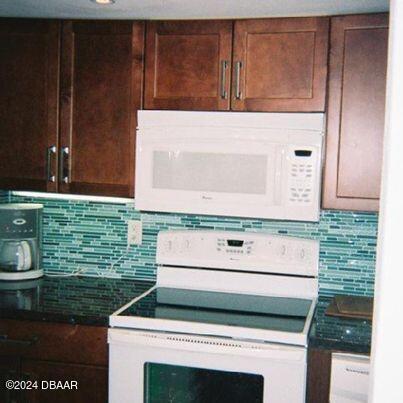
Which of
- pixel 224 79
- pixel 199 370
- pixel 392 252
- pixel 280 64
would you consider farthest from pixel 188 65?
pixel 392 252

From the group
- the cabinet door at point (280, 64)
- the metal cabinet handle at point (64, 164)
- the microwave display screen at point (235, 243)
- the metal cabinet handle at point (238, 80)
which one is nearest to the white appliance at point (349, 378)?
the microwave display screen at point (235, 243)

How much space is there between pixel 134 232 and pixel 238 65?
941 mm

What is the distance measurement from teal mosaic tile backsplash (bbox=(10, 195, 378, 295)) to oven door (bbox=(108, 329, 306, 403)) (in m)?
0.67

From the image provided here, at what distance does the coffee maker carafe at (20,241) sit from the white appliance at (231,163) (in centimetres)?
58

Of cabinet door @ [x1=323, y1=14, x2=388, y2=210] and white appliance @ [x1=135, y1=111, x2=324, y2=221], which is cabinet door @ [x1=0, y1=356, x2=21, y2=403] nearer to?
white appliance @ [x1=135, y1=111, x2=324, y2=221]

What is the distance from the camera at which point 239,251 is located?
2.32 meters

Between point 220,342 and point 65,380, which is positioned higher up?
point 220,342

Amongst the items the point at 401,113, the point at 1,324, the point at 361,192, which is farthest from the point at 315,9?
the point at 1,324

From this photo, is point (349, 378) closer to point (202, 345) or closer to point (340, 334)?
point (340, 334)

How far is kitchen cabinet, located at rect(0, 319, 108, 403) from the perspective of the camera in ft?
6.32

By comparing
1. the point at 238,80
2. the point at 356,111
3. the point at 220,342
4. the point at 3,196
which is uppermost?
the point at 238,80

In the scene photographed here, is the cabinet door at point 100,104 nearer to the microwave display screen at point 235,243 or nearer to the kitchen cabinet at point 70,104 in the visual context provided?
the kitchen cabinet at point 70,104

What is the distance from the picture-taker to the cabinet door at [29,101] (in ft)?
7.42

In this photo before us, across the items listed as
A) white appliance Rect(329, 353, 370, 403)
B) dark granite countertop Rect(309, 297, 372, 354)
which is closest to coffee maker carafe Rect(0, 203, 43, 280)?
dark granite countertop Rect(309, 297, 372, 354)
